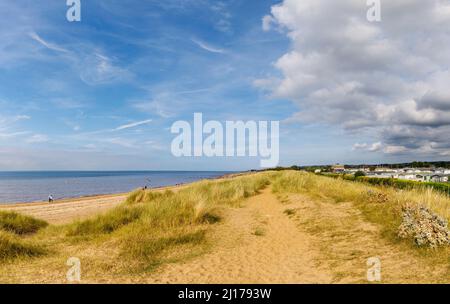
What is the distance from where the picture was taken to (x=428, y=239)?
6648 mm


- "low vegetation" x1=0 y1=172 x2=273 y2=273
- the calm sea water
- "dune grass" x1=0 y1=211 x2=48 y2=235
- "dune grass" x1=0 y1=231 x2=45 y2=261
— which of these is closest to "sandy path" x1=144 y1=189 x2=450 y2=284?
"low vegetation" x1=0 y1=172 x2=273 y2=273

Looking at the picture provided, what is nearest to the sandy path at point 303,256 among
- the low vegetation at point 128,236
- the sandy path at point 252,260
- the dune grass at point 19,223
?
the sandy path at point 252,260

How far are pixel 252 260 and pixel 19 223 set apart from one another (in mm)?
9568

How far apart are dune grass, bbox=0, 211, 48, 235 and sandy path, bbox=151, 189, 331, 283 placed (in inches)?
290

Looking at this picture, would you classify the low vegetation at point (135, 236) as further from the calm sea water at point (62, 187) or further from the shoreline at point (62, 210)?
the calm sea water at point (62, 187)

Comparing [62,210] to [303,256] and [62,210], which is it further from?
[303,256]

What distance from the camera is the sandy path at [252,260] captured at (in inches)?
250

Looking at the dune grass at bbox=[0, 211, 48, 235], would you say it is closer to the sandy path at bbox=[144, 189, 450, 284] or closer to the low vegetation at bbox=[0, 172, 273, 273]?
the low vegetation at bbox=[0, 172, 273, 273]

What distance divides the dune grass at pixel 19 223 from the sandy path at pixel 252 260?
736 centimetres

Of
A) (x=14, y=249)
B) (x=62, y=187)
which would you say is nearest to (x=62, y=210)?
(x=14, y=249)

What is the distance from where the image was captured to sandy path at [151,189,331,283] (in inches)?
250
